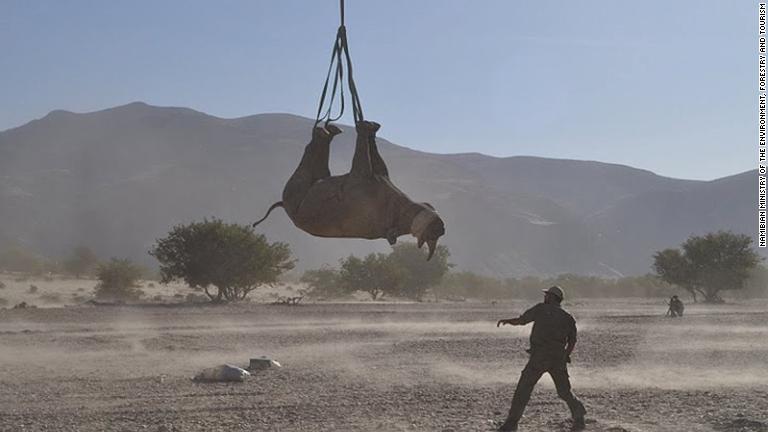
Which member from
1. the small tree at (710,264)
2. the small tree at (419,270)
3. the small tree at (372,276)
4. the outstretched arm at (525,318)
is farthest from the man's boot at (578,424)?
the small tree at (419,270)

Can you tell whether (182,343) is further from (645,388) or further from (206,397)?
(645,388)

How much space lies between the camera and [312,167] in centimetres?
728

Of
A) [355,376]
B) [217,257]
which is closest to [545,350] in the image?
[355,376]

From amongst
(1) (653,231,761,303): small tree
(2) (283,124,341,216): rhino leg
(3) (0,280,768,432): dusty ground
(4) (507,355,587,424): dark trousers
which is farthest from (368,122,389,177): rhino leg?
(1) (653,231,761,303): small tree

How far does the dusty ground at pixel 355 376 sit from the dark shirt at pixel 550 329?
1174mm

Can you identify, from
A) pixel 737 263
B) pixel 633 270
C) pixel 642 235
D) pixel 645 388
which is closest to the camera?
pixel 645 388

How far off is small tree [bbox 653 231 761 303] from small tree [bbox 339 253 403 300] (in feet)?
57.0

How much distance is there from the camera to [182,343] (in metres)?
24.9

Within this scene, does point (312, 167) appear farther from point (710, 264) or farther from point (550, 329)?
point (710, 264)

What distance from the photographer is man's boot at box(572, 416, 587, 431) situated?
12104mm

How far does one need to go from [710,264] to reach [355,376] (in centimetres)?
4506

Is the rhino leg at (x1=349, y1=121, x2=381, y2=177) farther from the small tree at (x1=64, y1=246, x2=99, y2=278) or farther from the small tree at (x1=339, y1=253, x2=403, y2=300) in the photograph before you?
the small tree at (x1=64, y1=246, x2=99, y2=278)

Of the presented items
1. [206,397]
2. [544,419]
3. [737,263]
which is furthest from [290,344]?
[737,263]

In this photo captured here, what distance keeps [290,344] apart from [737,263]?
136ft
